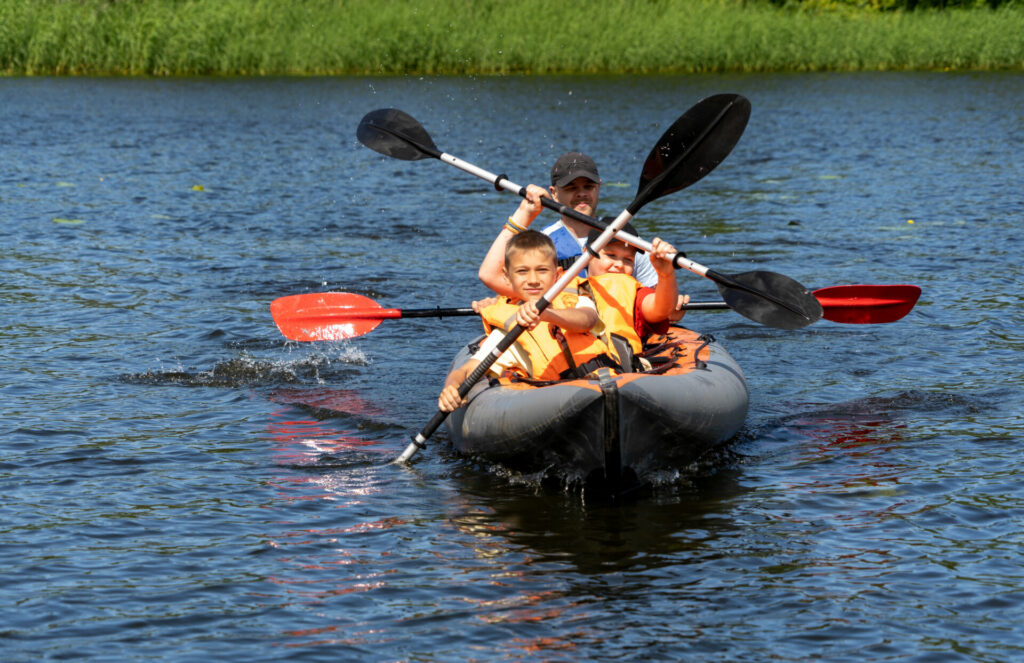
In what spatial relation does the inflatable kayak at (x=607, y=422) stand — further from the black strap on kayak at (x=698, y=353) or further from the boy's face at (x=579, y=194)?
the boy's face at (x=579, y=194)

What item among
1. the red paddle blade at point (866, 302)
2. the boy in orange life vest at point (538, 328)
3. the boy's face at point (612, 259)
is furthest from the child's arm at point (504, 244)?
the red paddle blade at point (866, 302)

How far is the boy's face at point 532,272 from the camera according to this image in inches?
230

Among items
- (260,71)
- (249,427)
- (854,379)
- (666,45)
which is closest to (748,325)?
(854,379)

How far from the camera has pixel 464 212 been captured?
15.0 meters

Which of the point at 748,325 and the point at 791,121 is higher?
the point at 791,121

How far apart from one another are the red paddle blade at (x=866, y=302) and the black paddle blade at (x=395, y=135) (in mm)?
2604

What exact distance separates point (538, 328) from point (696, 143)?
1333 millimetres

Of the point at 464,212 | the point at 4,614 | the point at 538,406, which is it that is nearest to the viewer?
the point at 4,614

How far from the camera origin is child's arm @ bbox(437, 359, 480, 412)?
5879mm

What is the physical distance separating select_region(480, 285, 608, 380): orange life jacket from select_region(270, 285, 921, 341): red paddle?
1661 millimetres

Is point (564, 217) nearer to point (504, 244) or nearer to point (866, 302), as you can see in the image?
point (504, 244)

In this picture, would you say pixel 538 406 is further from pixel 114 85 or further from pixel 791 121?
pixel 114 85

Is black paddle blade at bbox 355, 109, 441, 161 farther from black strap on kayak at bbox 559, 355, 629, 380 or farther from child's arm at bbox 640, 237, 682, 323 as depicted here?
black strap on kayak at bbox 559, 355, 629, 380

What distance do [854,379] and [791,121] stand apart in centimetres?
1671
